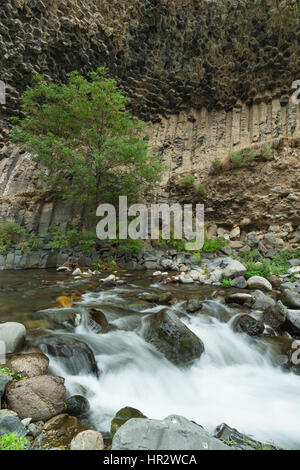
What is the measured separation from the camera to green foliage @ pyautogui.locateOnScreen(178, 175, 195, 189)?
11445 millimetres

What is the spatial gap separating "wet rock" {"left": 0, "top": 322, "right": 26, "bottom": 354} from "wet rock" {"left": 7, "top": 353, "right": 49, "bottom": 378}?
20cm

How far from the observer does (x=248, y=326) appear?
11.2ft

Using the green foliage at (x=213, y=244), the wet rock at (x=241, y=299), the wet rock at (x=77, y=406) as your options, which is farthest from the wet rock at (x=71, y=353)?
the green foliage at (x=213, y=244)

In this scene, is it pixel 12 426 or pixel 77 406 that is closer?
pixel 12 426

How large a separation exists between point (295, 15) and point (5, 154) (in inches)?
736

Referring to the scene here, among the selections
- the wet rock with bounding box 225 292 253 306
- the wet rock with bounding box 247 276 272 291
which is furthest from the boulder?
the wet rock with bounding box 225 292 253 306

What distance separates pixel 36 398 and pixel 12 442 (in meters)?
0.42

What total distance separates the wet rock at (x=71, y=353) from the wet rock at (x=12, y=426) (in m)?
0.83

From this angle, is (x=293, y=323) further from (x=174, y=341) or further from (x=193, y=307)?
(x=174, y=341)

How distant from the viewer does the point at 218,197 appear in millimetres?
10836

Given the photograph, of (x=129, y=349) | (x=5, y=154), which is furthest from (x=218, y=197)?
(x=5, y=154)

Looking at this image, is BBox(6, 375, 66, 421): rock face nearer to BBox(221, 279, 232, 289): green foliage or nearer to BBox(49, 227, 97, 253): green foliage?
BBox(221, 279, 232, 289): green foliage

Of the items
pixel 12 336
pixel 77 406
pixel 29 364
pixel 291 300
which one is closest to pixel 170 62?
pixel 291 300

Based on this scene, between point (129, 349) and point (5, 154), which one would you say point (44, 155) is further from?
point (129, 349)
